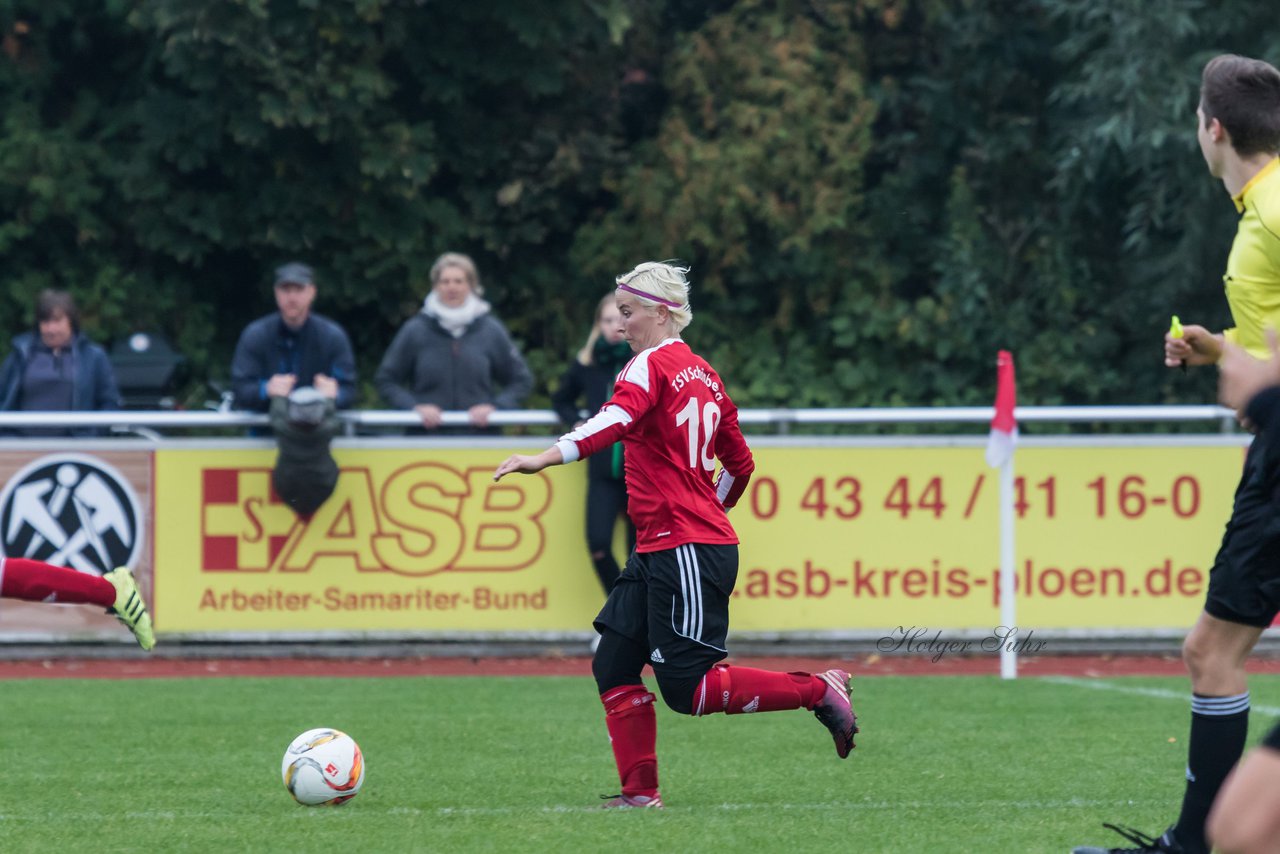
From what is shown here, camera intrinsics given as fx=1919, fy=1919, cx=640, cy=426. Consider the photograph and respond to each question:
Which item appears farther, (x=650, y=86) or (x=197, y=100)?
(x=650, y=86)

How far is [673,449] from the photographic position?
6.36m

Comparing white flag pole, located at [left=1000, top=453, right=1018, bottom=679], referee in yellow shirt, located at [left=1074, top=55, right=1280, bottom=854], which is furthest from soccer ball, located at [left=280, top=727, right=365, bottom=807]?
white flag pole, located at [left=1000, top=453, right=1018, bottom=679]

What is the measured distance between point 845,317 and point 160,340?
253 inches

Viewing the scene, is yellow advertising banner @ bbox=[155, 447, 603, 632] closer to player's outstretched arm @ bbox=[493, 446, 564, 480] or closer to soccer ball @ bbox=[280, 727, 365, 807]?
soccer ball @ bbox=[280, 727, 365, 807]

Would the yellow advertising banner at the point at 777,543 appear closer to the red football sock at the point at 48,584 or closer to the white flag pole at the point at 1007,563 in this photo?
the white flag pole at the point at 1007,563

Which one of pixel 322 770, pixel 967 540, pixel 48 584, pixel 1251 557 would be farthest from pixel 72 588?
pixel 967 540

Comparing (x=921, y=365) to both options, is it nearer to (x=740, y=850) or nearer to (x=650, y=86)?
(x=650, y=86)

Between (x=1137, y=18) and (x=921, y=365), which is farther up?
(x=1137, y=18)

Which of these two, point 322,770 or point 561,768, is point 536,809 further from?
point 561,768

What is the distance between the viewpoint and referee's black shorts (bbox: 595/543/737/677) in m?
6.32

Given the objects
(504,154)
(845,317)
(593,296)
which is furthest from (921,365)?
(504,154)

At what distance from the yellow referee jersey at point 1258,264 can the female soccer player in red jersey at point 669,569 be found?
6.02ft

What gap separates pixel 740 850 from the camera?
562 cm

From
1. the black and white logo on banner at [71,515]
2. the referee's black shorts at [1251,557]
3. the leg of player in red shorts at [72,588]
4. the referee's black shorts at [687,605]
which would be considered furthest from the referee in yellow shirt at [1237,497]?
the black and white logo on banner at [71,515]
